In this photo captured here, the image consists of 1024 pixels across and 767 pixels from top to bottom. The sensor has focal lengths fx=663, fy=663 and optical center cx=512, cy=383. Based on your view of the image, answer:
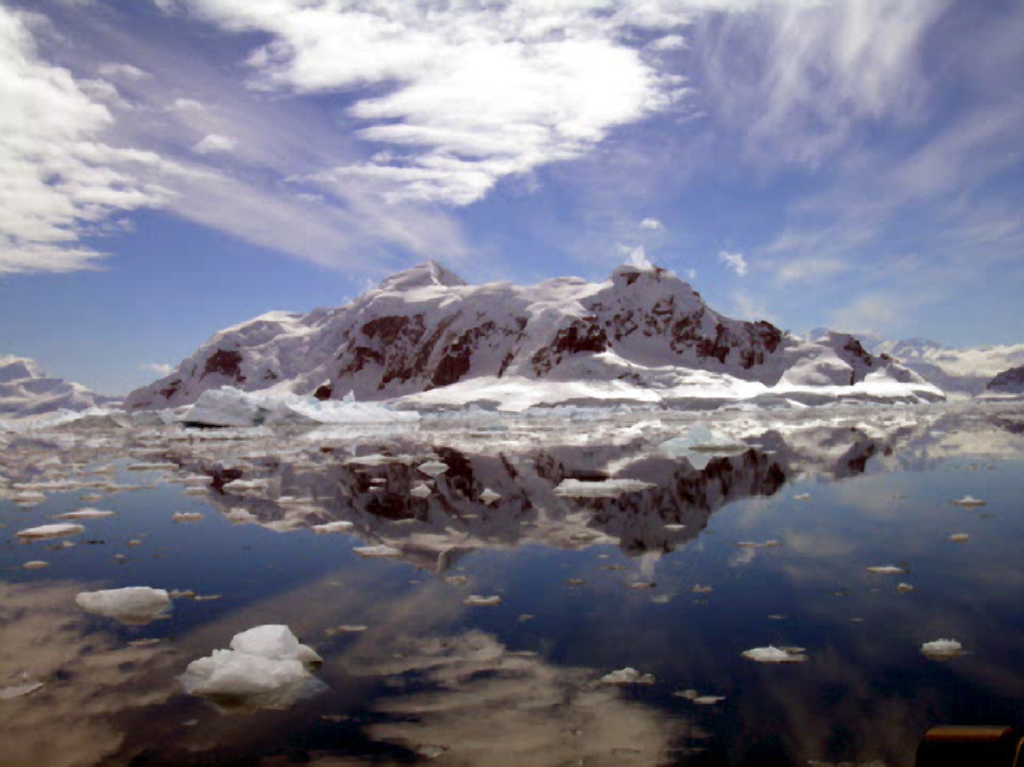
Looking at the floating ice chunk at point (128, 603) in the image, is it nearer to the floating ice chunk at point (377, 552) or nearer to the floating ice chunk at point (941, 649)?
the floating ice chunk at point (377, 552)

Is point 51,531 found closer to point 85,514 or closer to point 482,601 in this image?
point 85,514

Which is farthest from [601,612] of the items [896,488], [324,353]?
[324,353]

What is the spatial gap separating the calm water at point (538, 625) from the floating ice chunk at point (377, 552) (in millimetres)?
117

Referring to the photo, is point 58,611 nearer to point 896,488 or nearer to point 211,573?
point 211,573

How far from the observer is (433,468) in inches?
615

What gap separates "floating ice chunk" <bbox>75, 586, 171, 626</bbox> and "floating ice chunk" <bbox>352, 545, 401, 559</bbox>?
6.78 feet

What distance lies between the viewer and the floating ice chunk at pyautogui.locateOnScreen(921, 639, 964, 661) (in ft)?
13.3

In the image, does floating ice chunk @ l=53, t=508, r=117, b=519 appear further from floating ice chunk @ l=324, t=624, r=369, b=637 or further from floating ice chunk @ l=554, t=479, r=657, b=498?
floating ice chunk @ l=554, t=479, r=657, b=498

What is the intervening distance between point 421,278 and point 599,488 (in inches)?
6631

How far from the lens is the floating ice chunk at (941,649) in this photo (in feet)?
13.3

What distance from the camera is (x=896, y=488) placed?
431 inches

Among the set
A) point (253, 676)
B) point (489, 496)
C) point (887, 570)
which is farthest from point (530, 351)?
point (253, 676)

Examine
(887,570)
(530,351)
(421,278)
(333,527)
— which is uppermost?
(421,278)

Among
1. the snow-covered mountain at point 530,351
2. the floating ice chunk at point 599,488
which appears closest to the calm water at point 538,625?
the floating ice chunk at point 599,488
